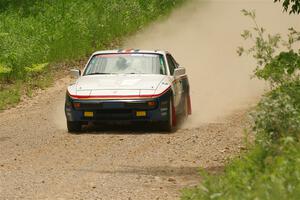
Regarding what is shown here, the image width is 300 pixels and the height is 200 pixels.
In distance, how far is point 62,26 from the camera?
29.0m

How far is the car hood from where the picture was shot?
15.1 m

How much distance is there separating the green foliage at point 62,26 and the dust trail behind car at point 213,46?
2.76ft

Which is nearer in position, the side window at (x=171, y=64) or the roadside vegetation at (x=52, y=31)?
the side window at (x=171, y=64)

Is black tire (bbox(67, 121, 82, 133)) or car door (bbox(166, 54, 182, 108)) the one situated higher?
car door (bbox(166, 54, 182, 108))

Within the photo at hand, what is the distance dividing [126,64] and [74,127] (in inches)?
71.5

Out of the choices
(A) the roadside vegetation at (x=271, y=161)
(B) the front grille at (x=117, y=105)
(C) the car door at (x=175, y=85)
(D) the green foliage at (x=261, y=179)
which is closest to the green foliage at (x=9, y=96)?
(C) the car door at (x=175, y=85)

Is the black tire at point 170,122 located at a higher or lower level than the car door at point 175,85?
lower

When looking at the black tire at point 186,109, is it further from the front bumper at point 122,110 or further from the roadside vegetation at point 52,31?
the roadside vegetation at point 52,31

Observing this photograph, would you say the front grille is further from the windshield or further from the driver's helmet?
the driver's helmet

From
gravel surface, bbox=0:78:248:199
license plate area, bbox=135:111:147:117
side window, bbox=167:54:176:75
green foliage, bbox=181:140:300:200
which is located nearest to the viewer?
green foliage, bbox=181:140:300:200

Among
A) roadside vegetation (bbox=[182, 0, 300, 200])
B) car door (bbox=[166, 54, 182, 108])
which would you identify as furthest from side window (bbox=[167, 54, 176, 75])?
roadside vegetation (bbox=[182, 0, 300, 200])

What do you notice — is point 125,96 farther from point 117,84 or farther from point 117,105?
point 117,84

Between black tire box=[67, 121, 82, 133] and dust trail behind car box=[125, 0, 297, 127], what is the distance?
255 centimetres

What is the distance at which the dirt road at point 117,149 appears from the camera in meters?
10.0
